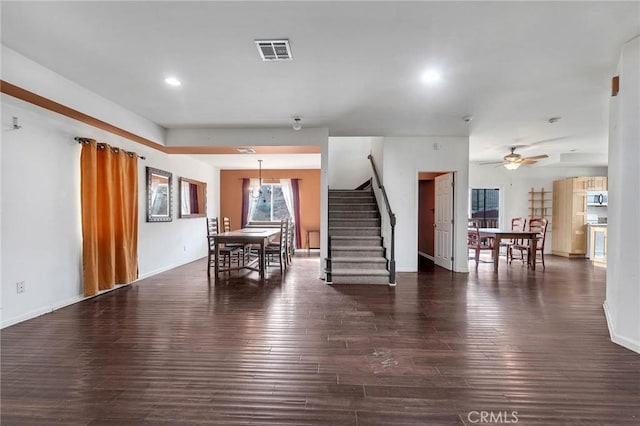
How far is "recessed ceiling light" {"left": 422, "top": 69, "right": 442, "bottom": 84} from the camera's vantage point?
3.04 meters

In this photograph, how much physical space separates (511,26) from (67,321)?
4.96m

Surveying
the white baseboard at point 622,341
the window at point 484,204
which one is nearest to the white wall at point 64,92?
the white baseboard at point 622,341

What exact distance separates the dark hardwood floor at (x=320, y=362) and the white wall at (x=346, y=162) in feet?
15.8

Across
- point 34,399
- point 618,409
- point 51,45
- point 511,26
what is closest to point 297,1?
point 511,26

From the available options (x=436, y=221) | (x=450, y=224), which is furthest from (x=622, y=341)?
(x=436, y=221)

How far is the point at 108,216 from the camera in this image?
4113 millimetres

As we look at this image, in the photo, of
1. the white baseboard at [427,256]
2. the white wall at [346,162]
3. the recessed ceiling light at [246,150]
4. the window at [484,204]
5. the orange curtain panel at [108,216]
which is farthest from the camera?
the window at [484,204]

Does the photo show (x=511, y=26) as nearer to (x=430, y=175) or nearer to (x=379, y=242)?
(x=379, y=242)

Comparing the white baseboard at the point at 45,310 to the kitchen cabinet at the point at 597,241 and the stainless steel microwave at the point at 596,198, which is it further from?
the stainless steel microwave at the point at 596,198

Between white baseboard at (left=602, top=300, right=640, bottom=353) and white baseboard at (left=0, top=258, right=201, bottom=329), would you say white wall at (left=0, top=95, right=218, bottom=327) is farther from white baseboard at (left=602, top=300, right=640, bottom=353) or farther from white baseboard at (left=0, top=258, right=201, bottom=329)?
white baseboard at (left=602, top=300, right=640, bottom=353)

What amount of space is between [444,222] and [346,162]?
339 cm

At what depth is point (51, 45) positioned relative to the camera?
101 inches

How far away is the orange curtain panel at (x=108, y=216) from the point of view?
3814mm

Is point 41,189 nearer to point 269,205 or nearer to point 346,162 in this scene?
point 269,205
